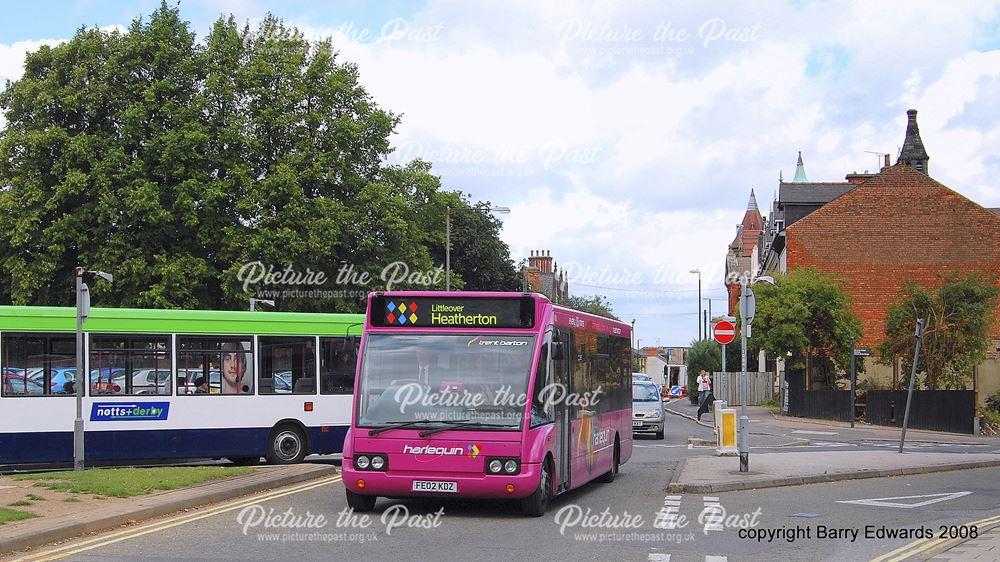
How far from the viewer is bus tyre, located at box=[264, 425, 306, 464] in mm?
19719

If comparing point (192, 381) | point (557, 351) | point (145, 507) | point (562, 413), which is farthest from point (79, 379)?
point (557, 351)

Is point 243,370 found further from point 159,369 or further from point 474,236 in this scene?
point 474,236

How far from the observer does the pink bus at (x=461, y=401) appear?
12477 millimetres

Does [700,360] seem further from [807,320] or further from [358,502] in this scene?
[358,502]

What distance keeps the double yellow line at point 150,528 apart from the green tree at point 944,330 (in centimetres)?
2944

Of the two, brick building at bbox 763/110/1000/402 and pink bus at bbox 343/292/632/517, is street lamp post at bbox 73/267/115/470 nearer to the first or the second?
pink bus at bbox 343/292/632/517

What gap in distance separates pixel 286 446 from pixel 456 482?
822cm

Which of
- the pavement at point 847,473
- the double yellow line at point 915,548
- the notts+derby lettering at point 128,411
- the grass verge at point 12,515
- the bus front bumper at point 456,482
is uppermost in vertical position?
the notts+derby lettering at point 128,411

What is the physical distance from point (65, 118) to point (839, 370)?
33353mm

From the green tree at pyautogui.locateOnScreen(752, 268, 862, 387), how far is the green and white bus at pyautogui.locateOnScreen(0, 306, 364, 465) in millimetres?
29357

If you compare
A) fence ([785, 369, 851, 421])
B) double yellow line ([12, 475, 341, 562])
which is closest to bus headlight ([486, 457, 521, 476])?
double yellow line ([12, 475, 341, 562])

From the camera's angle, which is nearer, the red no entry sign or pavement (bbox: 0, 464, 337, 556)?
pavement (bbox: 0, 464, 337, 556)

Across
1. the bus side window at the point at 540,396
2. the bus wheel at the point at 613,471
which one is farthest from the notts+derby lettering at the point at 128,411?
the bus side window at the point at 540,396

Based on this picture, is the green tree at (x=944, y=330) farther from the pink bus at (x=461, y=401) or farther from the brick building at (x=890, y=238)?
the pink bus at (x=461, y=401)
